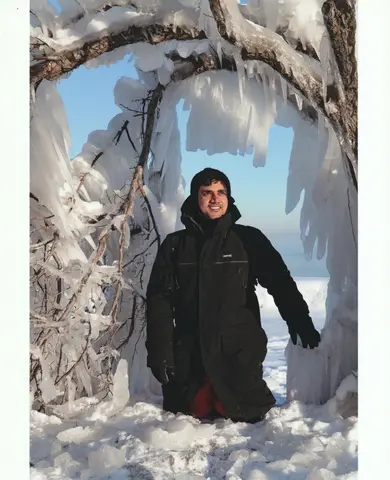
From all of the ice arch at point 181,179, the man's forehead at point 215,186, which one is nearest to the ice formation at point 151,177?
the ice arch at point 181,179

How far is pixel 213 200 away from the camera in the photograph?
1.75 m

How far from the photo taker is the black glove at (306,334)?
180cm

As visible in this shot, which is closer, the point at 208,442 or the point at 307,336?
the point at 208,442

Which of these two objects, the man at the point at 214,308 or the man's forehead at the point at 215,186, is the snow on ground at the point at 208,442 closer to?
the man at the point at 214,308

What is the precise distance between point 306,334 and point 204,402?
0.37 metres

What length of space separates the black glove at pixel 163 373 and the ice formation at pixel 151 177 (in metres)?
0.12

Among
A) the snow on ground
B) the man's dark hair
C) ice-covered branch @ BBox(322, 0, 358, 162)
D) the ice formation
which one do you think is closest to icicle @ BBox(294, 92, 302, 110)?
the ice formation

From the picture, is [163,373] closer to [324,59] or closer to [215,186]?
[215,186]

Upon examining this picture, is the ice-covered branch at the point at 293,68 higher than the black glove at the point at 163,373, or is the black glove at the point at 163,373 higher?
the ice-covered branch at the point at 293,68

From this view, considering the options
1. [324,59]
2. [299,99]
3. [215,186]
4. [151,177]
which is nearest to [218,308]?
[215,186]

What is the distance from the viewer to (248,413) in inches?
69.9

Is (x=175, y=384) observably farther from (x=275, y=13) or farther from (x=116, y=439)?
(x=275, y=13)

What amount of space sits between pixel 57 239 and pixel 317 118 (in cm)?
90
